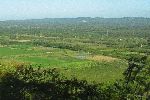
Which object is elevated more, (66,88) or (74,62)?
(66,88)

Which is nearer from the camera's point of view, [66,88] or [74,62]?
[66,88]

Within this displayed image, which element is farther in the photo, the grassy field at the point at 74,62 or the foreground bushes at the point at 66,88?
the grassy field at the point at 74,62

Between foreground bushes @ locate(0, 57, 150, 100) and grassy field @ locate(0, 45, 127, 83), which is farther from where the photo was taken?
grassy field @ locate(0, 45, 127, 83)

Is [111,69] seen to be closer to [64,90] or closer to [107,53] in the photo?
[107,53]

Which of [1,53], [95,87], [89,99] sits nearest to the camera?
[89,99]

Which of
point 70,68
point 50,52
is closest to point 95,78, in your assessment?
point 70,68

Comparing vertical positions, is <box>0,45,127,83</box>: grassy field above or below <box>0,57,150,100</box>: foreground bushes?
below

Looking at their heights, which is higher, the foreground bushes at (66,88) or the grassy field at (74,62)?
the foreground bushes at (66,88)

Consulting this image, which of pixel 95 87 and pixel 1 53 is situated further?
pixel 1 53
